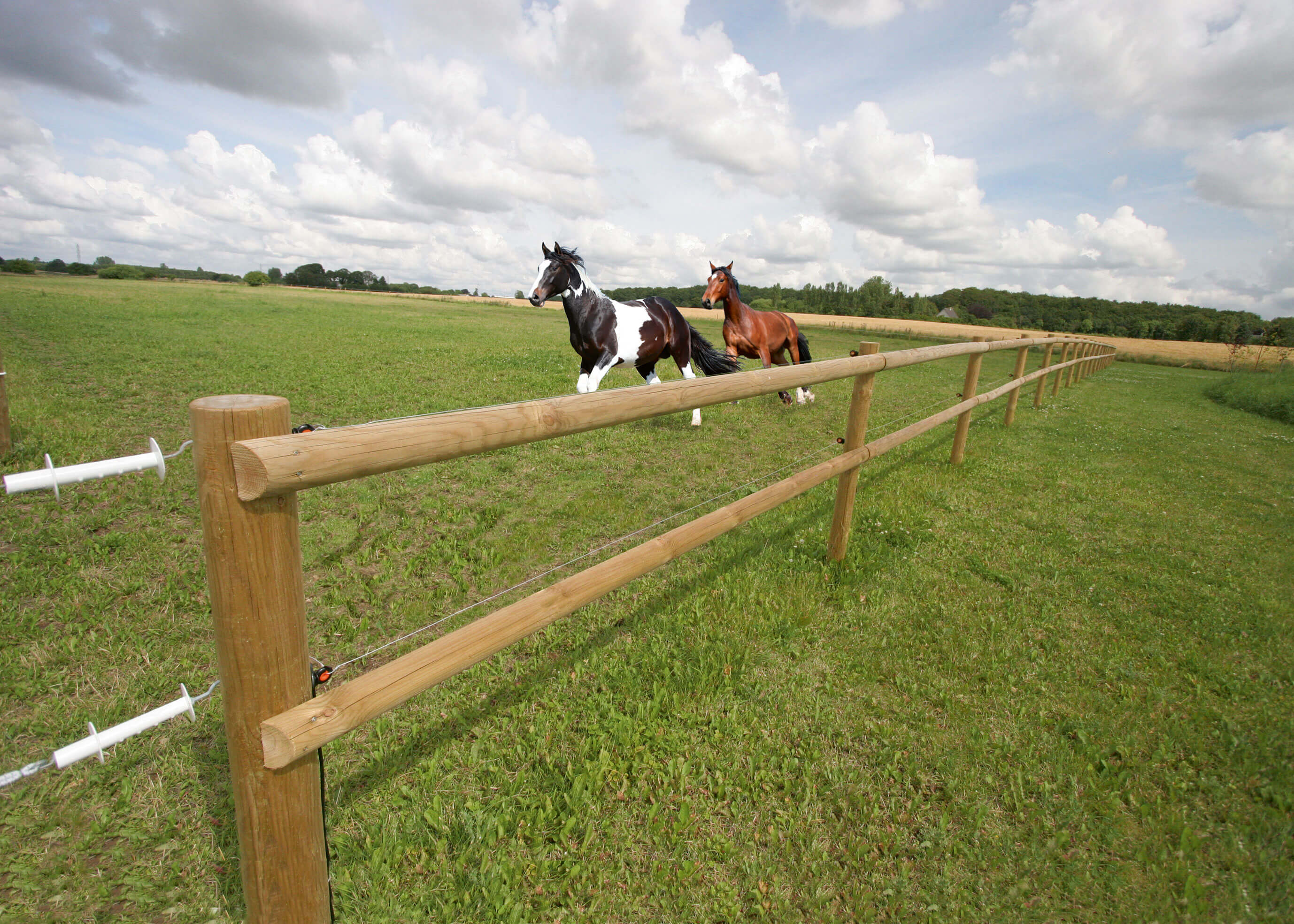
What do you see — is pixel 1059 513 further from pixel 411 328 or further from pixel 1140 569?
pixel 411 328

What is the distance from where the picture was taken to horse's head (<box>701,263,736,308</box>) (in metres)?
8.34

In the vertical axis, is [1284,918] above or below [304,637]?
below

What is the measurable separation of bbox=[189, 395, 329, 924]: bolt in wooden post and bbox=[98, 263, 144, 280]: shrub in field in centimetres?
7903

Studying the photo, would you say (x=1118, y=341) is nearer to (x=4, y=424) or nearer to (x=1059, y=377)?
(x=1059, y=377)

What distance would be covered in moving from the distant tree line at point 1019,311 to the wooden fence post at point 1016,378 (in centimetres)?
3020

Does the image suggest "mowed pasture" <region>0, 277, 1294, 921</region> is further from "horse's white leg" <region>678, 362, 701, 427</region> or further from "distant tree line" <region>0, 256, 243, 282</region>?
"distant tree line" <region>0, 256, 243, 282</region>

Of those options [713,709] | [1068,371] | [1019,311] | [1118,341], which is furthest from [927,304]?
[713,709]

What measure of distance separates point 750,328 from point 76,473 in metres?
8.58

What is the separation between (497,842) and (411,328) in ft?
71.9

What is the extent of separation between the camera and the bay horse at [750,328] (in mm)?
8414

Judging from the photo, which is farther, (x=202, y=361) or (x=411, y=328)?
(x=411, y=328)

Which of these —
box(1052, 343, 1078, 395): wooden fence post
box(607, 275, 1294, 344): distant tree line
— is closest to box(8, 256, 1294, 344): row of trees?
box(607, 275, 1294, 344): distant tree line

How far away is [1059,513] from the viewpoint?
5309 mm

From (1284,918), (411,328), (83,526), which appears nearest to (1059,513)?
(1284,918)
